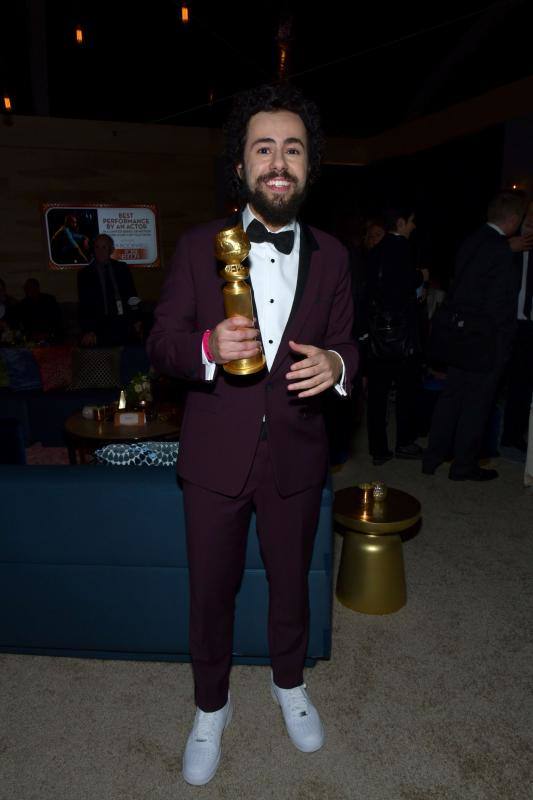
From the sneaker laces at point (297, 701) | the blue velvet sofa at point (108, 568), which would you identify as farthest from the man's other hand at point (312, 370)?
the sneaker laces at point (297, 701)

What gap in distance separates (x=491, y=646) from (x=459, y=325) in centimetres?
211

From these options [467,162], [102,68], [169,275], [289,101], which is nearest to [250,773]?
[169,275]

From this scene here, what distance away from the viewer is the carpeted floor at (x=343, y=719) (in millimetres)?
1898

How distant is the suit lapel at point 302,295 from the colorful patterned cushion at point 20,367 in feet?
15.0

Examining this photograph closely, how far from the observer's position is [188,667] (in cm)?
245

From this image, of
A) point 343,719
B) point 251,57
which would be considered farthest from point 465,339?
point 251,57

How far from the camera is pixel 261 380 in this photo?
5.59 ft

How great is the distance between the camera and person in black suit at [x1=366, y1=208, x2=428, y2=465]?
4168 millimetres

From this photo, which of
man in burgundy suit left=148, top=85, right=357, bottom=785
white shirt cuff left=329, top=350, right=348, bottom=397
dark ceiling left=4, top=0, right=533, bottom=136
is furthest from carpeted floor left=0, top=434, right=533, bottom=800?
dark ceiling left=4, top=0, right=533, bottom=136

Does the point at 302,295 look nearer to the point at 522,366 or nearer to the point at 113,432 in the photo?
the point at 113,432

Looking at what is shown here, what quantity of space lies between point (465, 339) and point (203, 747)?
296 centimetres

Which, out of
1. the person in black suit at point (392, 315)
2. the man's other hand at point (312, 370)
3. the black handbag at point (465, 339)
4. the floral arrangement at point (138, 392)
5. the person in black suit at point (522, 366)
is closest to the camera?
the man's other hand at point (312, 370)

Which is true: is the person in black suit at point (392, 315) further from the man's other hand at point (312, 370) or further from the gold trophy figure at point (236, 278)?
the gold trophy figure at point (236, 278)

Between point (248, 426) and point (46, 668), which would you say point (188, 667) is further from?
point (248, 426)
